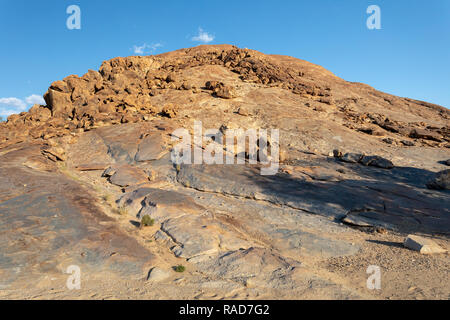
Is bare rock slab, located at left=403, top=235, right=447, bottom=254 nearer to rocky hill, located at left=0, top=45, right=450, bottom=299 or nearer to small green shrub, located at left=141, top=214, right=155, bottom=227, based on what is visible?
rocky hill, located at left=0, top=45, right=450, bottom=299

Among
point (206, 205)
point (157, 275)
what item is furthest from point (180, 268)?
point (206, 205)

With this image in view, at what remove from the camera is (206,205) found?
35.3 ft

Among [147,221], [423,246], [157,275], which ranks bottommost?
[157,275]

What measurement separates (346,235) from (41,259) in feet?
29.2

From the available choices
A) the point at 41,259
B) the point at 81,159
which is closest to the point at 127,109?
the point at 81,159

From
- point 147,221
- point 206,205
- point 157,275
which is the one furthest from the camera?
point 206,205

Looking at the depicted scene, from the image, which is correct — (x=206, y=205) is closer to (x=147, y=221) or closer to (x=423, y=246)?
(x=147, y=221)

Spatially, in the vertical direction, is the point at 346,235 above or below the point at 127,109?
below

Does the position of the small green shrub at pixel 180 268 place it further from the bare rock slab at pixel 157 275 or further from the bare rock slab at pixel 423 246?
the bare rock slab at pixel 423 246

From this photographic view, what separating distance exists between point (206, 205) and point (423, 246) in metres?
7.22

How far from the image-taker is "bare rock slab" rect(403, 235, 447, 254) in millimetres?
7191

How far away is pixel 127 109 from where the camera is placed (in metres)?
22.3

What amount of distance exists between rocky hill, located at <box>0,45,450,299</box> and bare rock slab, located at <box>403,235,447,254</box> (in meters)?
0.20
